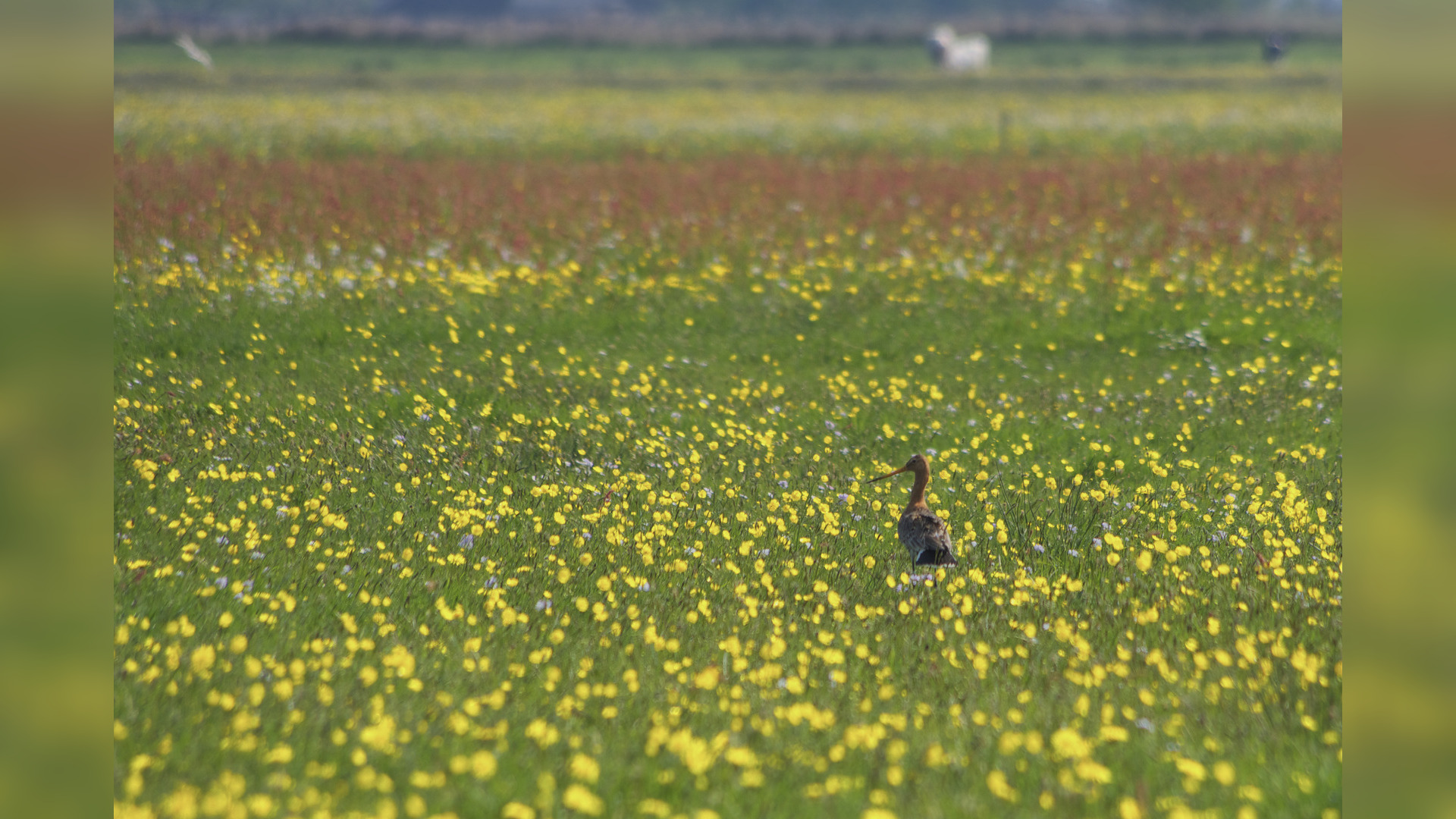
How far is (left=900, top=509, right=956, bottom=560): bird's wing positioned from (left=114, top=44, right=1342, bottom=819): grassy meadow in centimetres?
21

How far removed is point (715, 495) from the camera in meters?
7.83

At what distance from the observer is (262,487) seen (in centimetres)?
713

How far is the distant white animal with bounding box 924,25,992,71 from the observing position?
58603mm

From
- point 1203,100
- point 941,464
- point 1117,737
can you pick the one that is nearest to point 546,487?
point 941,464

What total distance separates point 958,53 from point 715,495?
57117mm

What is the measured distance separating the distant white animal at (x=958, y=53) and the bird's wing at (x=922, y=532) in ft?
173

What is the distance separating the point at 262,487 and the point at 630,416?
3016 millimetres

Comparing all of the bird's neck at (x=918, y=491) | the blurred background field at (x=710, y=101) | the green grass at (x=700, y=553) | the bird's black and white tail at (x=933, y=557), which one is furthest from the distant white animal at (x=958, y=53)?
the bird's black and white tail at (x=933, y=557)

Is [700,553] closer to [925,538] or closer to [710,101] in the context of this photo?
[925,538]

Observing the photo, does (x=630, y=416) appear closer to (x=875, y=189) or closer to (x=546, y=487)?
(x=546, y=487)
